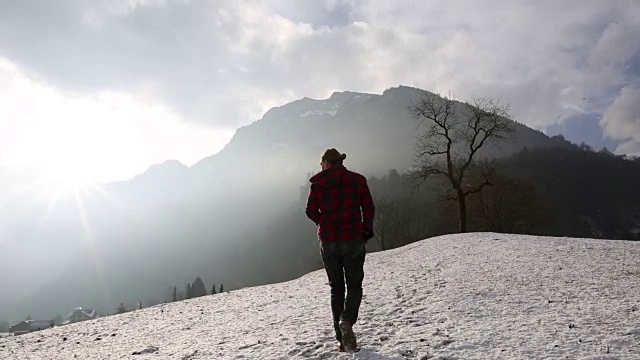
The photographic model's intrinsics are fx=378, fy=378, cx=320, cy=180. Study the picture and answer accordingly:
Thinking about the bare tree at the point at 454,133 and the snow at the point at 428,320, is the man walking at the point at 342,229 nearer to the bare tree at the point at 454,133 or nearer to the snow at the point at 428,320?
the snow at the point at 428,320

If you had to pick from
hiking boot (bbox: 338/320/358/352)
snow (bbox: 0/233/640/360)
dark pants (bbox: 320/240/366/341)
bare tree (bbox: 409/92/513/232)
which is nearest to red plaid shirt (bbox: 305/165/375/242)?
dark pants (bbox: 320/240/366/341)

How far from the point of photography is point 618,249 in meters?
17.4

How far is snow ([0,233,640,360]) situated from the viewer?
21.1 ft

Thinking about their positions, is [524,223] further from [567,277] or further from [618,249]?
[567,277]

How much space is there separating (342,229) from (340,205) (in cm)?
42

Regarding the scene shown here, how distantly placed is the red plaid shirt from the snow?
81.2 inches

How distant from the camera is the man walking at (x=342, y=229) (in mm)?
6422

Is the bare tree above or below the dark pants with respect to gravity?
above

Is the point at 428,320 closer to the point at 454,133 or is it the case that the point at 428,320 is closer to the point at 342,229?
the point at 342,229

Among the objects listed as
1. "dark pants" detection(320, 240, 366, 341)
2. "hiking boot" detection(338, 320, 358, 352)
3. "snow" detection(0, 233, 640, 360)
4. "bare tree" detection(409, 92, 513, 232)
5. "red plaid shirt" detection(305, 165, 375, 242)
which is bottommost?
"snow" detection(0, 233, 640, 360)

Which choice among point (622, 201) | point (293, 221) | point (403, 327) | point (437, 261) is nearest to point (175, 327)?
point (403, 327)

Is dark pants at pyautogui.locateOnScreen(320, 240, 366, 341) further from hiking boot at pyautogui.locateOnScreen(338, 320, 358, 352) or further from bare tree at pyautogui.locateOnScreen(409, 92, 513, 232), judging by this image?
bare tree at pyautogui.locateOnScreen(409, 92, 513, 232)

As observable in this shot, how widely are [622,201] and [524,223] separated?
151 meters

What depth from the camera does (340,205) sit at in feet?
21.5
